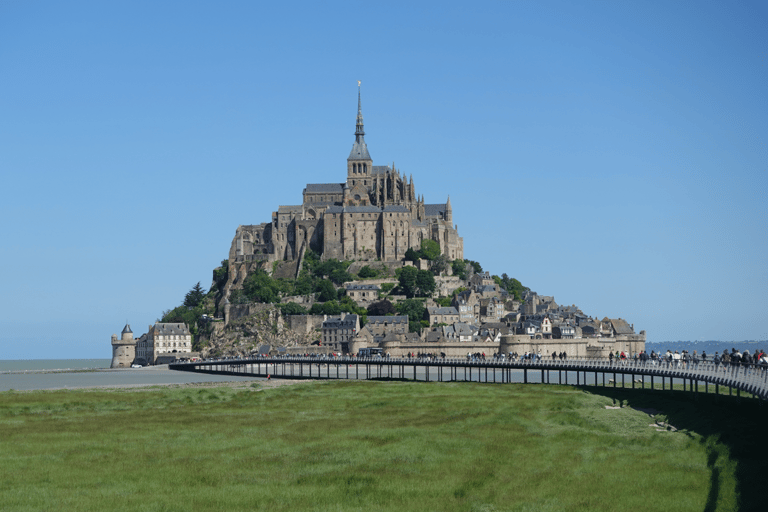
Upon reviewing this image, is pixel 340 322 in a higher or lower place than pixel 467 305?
lower

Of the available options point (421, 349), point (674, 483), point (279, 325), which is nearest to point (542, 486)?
point (674, 483)

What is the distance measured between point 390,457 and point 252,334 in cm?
13154

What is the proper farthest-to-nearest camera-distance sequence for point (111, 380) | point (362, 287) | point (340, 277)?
point (340, 277) → point (362, 287) → point (111, 380)

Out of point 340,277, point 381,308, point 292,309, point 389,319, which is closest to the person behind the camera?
point 389,319

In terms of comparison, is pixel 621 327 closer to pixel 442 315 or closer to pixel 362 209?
pixel 442 315

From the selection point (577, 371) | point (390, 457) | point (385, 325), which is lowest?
point (390, 457)

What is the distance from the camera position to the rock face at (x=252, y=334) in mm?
168500

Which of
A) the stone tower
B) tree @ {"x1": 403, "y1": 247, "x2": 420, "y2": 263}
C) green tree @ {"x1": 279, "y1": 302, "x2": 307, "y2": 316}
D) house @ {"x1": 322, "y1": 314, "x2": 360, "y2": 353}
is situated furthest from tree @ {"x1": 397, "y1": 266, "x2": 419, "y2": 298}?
the stone tower

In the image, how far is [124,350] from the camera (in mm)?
191375

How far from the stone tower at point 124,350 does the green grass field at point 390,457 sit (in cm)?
12542

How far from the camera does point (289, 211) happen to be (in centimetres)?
19362

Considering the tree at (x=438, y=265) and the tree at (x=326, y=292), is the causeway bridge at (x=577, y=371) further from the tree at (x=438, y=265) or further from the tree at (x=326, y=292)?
the tree at (x=438, y=265)

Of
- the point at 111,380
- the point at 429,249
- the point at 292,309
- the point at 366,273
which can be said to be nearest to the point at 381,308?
the point at 366,273

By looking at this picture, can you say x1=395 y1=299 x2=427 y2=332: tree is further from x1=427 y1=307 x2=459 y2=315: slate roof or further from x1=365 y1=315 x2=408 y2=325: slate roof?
x1=365 y1=315 x2=408 y2=325: slate roof
